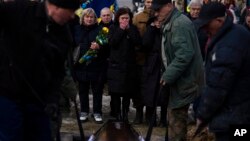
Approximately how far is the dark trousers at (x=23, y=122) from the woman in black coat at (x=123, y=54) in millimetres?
4155

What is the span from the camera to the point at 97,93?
10.3 meters

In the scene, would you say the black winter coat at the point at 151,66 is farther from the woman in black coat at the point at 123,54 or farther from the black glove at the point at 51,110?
the black glove at the point at 51,110

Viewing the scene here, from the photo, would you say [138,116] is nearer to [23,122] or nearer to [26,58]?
[23,122]

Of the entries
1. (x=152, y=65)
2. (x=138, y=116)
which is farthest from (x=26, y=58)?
(x=138, y=116)

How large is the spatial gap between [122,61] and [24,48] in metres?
4.55

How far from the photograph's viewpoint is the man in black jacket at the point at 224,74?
5566 mm

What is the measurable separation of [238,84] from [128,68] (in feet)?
13.7

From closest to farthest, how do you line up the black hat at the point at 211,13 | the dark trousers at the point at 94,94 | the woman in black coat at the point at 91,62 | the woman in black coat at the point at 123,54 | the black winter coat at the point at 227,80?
the black winter coat at the point at 227,80 < the black hat at the point at 211,13 < the woman in black coat at the point at 123,54 < the woman in black coat at the point at 91,62 < the dark trousers at the point at 94,94

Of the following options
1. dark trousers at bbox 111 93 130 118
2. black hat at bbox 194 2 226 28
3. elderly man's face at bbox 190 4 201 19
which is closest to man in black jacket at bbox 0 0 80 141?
black hat at bbox 194 2 226 28

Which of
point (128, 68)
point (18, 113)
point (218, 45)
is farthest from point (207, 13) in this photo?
point (128, 68)

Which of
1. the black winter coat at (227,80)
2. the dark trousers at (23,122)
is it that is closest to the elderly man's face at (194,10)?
the black winter coat at (227,80)

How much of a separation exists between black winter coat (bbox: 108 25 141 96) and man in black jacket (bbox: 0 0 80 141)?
414 cm

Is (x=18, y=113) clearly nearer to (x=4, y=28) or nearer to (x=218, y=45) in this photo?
(x=4, y=28)

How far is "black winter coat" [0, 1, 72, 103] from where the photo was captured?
17.3 ft
